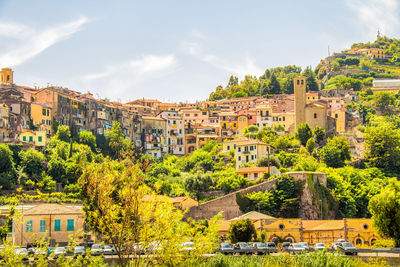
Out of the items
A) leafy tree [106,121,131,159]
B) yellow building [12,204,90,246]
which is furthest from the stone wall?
leafy tree [106,121,131,159]

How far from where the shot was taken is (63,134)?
270ft

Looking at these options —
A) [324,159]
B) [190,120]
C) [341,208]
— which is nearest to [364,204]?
[341,208]

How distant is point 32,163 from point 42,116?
1194 cm

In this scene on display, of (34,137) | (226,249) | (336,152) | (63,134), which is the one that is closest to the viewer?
(226,249)

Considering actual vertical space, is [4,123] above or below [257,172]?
above

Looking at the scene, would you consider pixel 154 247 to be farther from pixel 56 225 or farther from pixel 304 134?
pixel 304 134

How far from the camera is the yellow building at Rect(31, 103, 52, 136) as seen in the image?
8081cm

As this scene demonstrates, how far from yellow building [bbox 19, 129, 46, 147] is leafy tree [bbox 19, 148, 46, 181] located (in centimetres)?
365

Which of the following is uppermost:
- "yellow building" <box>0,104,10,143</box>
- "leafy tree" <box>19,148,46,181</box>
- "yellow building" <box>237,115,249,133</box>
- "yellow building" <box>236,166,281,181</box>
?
"yellow building" <box>237,115,249,133</box>

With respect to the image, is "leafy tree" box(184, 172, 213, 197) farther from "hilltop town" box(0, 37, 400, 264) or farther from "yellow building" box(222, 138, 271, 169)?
"yellow building" box(222, 138, 271, 169)

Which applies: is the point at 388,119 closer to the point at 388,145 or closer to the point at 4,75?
the point at 388,145

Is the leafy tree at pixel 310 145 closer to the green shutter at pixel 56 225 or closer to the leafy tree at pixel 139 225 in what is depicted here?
the green shutter at pixel 56 225

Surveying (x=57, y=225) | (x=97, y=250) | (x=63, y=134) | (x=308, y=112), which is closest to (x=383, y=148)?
(x=308, y=112)

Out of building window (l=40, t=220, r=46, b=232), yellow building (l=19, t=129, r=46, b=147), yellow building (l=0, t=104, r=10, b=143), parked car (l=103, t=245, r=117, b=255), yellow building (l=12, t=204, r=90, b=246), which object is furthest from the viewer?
yellow building (l=19, t=129, r=46, b=147)
